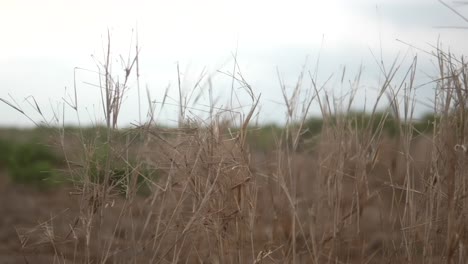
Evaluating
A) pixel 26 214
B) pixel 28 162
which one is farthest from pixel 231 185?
pixel 28 162

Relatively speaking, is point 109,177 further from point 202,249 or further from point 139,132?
point 202,249

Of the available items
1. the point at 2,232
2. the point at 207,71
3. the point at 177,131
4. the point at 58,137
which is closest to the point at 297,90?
the point at 207,71

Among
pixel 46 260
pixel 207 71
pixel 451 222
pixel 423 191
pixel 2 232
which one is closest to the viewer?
pixel 451 222

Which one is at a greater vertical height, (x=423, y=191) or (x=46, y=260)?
(x=423, y=191)

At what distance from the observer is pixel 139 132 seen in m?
2.30

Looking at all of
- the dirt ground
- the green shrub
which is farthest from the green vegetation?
the dirt ground

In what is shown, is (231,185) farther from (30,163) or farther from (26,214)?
(30,163)

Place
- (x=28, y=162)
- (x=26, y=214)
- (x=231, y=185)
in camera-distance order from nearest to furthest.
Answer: (x=231, y=185) → (x=26, y=214) → (x=28, y=162)

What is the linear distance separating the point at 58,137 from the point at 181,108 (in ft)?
1.31

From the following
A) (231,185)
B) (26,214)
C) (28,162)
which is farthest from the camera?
(28,162)

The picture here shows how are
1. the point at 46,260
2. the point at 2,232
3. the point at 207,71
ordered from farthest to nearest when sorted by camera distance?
the point at 2,232
the point at 46,260
the point at 207,71

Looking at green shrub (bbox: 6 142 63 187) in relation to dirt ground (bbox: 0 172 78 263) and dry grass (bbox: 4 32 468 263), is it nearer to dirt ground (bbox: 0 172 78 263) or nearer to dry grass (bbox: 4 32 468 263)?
dirt ground (bbox: 0 172 78 263)

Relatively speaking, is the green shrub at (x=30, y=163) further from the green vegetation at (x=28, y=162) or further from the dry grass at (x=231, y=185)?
the dry grass at (x=231, y=185)

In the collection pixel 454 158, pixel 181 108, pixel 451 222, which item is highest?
pixel 181 108
